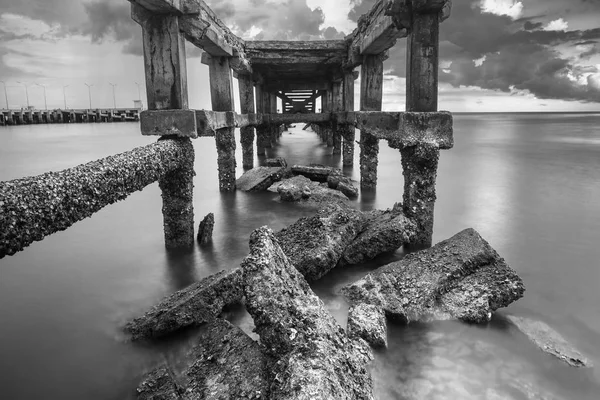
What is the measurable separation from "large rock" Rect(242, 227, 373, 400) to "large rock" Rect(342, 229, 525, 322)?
1550 mm

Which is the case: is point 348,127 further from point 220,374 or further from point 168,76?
point 220,374

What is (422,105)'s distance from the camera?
6180mm

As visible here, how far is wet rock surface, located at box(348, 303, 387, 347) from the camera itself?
408 centimetres

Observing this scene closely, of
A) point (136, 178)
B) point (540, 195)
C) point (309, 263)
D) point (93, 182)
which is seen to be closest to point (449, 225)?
point (309, 263)

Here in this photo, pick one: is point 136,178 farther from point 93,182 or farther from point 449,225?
point 449,225

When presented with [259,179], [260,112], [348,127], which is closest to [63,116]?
[260,112]

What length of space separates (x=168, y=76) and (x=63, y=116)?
86647mm

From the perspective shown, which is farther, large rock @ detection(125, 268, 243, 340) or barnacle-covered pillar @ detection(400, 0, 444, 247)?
barnacle-covered pillar @ detection(400, 0, 444, 247)

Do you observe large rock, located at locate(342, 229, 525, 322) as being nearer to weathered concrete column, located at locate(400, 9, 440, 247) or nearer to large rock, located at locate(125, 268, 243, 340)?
weathered concrete column, located at locate(400, 9, 440, 247)

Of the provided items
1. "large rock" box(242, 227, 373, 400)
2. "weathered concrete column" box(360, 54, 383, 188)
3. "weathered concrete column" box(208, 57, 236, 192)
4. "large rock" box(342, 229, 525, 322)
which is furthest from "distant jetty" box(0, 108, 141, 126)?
"large rock" box(242, 227, 373, 400)

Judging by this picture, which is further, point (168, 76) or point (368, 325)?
point (168, 76)

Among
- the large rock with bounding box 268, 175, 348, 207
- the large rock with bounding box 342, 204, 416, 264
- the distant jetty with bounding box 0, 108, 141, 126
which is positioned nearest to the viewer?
the large rock with bounding box 342, 204, 416, 264

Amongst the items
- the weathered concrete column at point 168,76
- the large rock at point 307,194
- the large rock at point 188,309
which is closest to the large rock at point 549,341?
the large rock at point 188,309

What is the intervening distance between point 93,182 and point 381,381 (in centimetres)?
342
